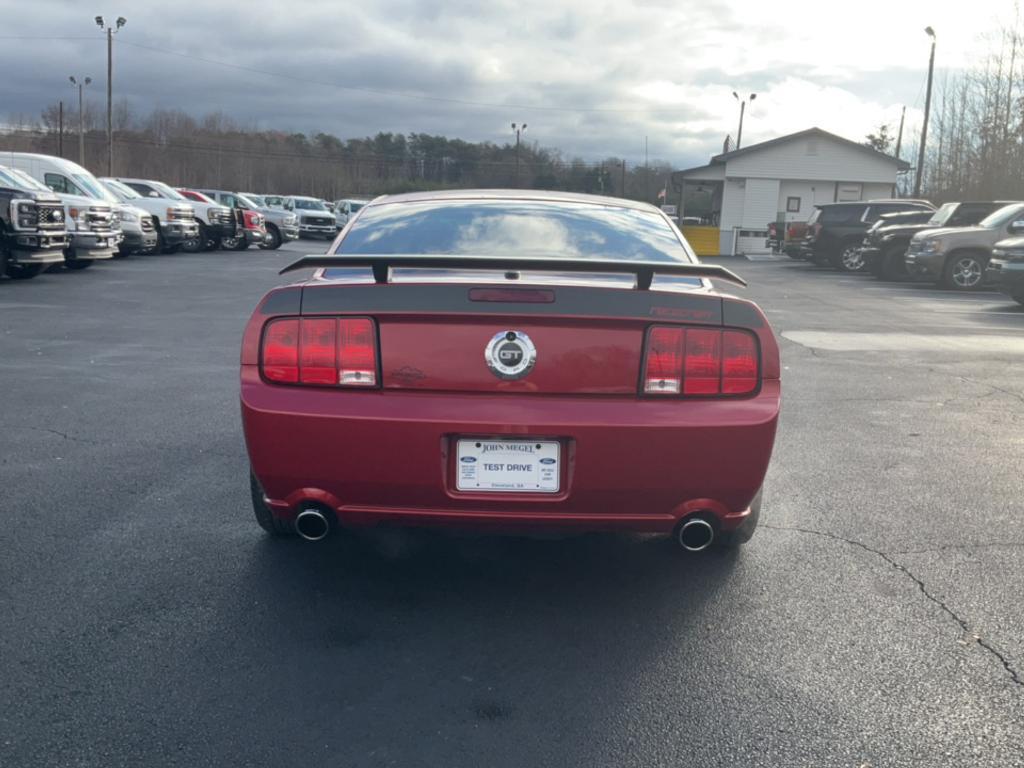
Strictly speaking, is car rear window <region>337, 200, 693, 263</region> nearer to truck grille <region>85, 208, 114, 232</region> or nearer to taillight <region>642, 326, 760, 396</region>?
taillight <region>642, 326, 760, 396</region>

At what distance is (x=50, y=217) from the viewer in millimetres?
15922

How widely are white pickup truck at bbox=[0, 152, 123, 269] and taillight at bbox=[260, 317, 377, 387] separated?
1541 centimetres

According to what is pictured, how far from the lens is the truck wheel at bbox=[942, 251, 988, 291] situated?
1920 centimetres

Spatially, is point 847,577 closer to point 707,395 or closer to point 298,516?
point 707,395

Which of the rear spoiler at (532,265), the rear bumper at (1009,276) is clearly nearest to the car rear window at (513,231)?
the rear spoiler at (532,265)

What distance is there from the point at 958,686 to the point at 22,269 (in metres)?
16.5

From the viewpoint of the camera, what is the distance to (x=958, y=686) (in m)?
3.04

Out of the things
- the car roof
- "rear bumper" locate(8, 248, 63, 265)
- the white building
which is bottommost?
"rear bumper" locate(8, 248, 63, 265)

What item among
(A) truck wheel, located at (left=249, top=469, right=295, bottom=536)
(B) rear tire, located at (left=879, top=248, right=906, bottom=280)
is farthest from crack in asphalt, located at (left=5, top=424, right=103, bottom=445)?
(B) rear tire, located at (left=879, top=248, right=906, bottom=280)

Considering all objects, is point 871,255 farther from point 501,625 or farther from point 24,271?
point 501,625

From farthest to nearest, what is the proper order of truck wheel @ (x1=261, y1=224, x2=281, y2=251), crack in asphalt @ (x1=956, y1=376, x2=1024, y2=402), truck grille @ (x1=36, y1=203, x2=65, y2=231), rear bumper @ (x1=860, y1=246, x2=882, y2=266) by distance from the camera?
truck wheel @ (x1=261, y1=224, x2=281, y2=251), rear bumper @ (x1=860, y1=246, x2=882, y2=266), truck grille @ (x1=36, y1=203, x2=65, y2=231), crack in asphalt @ (x1=956, y1=376, x2=1024, y2=402)

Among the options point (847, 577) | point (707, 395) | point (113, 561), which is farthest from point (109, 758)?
point (847, 577)

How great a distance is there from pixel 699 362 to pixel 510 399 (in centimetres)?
65

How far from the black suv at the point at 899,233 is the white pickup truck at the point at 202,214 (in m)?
16.9
